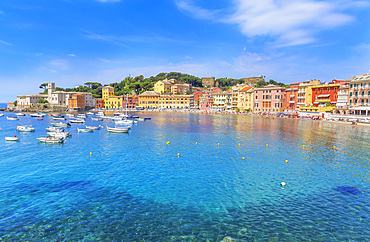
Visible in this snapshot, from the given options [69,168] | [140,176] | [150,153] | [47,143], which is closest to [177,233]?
[140,176]

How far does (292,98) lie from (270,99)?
10653 mm

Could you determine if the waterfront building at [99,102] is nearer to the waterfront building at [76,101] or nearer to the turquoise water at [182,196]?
the waterfront building at [76,101]

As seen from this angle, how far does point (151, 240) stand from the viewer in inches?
456

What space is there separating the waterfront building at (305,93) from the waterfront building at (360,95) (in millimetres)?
19079

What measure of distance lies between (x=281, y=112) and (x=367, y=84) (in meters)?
38.9

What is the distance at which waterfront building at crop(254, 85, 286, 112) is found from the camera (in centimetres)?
11056

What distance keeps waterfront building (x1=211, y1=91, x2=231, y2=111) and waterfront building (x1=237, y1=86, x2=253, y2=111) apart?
9102mm

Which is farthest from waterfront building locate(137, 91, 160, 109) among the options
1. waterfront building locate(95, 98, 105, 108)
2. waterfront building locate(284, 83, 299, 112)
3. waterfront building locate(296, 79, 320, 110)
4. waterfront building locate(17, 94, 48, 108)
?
waterfront building locate(296, 79, 320, 110)

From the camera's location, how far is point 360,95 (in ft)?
243

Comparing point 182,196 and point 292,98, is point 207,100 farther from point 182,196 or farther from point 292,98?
point 182,196

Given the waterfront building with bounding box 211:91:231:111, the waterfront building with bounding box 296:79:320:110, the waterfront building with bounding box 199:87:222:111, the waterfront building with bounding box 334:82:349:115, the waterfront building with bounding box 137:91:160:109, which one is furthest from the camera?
the waterfront building with bounding box 137:91:160:109

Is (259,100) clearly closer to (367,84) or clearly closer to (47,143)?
(367,84)

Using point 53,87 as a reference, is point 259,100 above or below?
below

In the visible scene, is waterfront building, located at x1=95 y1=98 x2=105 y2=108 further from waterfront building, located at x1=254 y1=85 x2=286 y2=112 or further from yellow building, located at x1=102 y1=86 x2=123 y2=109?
waterfront building, located at x1=254 y1=85 x2=286 y2=112
